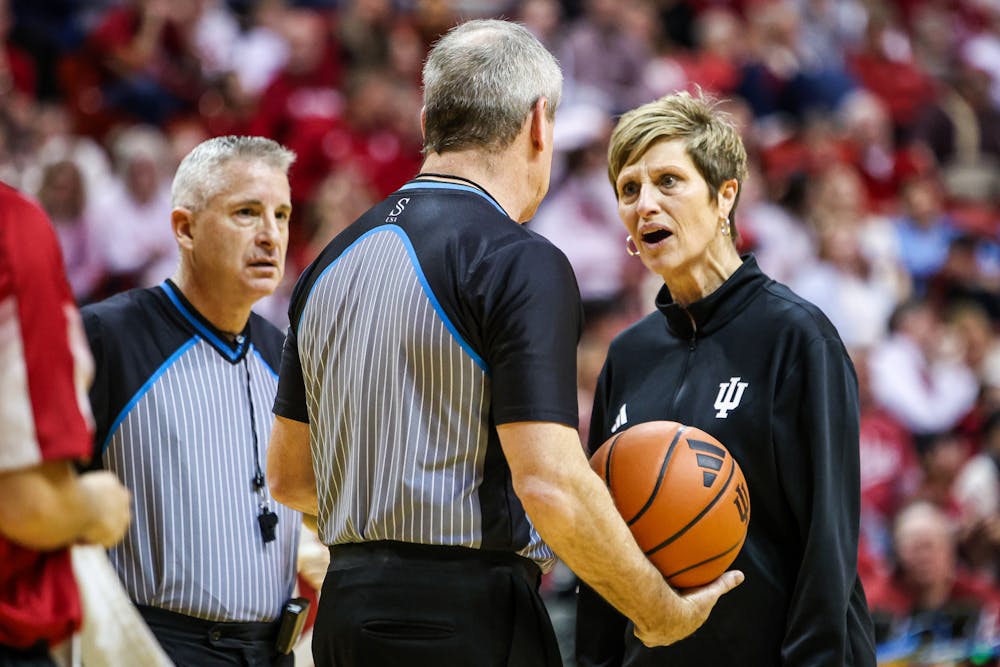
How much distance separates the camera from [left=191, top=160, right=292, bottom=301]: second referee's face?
390cm

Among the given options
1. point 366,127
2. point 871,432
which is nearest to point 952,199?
point 871,432

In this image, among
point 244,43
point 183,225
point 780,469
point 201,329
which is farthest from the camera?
point 244,43

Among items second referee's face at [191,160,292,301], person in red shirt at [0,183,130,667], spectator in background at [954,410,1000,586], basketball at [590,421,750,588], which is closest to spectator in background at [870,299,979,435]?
spectator in background at [954,410,1000,586]

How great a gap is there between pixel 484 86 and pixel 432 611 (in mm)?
1148

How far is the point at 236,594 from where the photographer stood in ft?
11.9

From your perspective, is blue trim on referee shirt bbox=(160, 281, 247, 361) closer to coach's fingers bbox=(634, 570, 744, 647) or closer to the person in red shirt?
the person in red shirt

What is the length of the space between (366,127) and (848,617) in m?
6.70

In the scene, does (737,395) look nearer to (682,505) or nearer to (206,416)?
(682,505)

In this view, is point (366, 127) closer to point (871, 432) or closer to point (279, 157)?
point (871, 432)

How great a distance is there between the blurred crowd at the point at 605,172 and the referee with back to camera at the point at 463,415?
4.11 metres

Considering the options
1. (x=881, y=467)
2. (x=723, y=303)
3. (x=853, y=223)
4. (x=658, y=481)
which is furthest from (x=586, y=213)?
(x=658, y=481)

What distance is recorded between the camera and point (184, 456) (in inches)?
143

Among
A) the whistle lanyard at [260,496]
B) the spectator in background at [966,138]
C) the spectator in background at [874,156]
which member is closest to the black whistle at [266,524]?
the whistle lanyard at [260,496]

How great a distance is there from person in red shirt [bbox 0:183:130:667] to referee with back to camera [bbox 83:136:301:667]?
1122 mm
